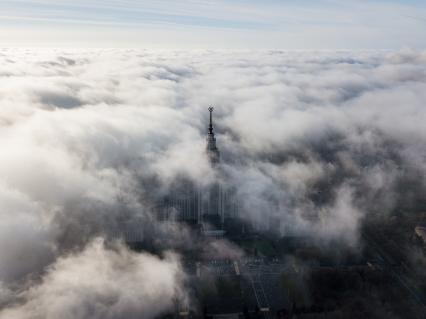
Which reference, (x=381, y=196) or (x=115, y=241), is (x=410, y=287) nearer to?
(x=381, y=196)

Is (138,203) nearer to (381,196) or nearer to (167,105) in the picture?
(381,196)

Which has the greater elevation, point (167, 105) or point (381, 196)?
point (167, 105)

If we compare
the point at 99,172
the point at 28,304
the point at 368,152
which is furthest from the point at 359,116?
the point at 28,304

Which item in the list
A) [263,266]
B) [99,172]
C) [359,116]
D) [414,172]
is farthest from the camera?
[359,116]

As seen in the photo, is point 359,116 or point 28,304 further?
point 359,116

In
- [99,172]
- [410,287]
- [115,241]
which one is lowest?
[410,287]

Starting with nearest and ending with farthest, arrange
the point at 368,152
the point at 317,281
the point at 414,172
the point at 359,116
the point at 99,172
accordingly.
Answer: the point at 317,281 < the point at 99,172 < the point at 414,172 < the point at 368,152 < the point at 359,116

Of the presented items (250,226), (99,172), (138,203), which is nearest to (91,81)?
(99,172)

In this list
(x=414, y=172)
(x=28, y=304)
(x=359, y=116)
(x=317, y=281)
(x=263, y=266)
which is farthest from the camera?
(x=359, y=116)

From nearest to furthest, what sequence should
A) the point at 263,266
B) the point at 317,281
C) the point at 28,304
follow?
1. the point at 28,304
2. the point at 317,281
3. the point at 263,266
